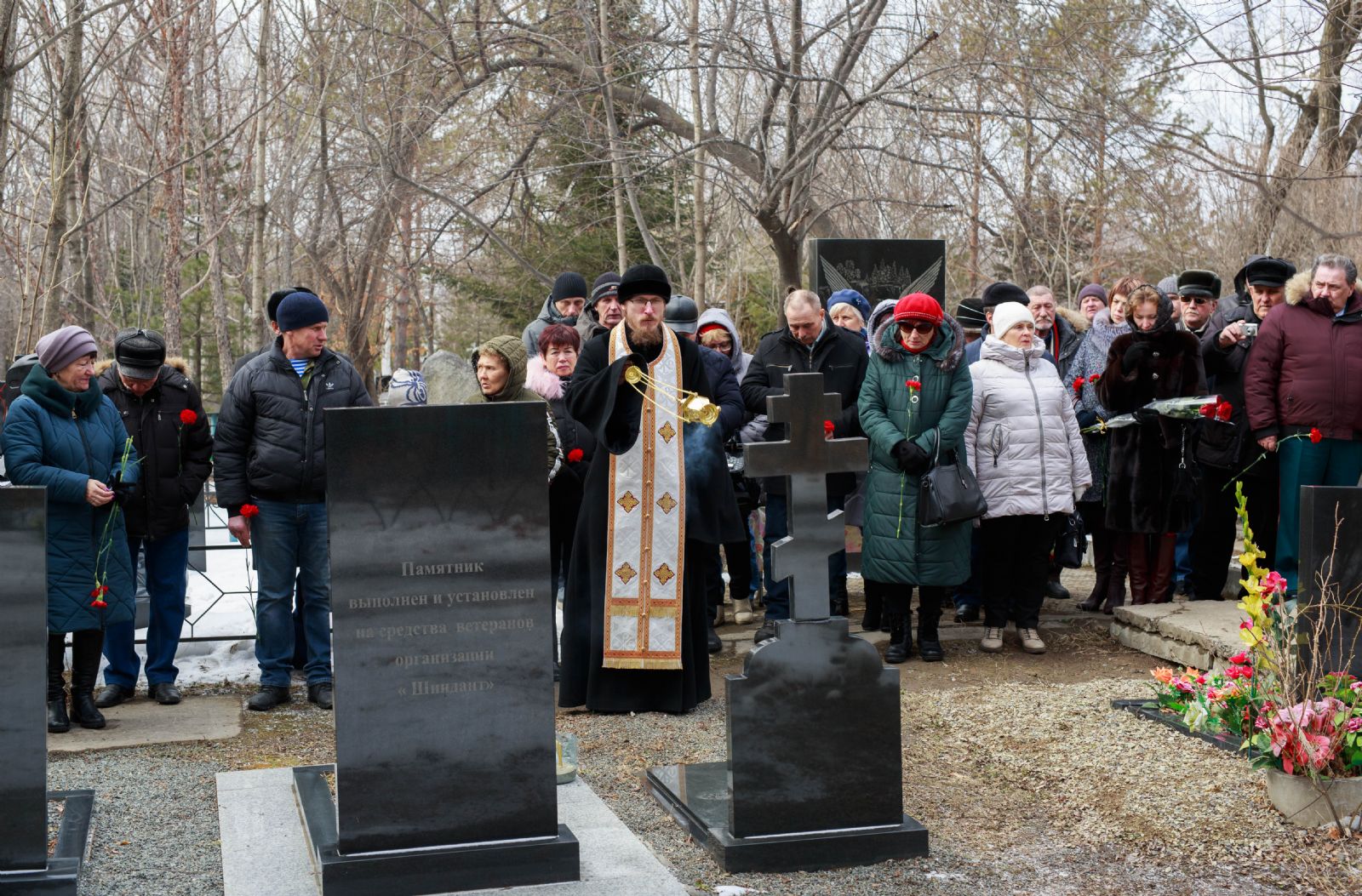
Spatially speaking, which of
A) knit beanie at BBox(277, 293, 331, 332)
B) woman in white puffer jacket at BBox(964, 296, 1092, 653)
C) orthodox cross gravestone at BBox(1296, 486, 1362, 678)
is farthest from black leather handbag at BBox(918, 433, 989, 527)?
knit beanie at BBox(277, 293, 331, 332)

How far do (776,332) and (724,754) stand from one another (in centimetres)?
319

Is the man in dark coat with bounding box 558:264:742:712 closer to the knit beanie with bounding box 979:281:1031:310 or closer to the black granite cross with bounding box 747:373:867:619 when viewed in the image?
the black granite cross with bounding box 747:373:867:619

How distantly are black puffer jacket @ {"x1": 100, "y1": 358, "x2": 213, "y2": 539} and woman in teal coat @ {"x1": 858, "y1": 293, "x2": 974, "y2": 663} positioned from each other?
3.60 m

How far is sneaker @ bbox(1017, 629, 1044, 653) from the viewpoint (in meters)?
8.22

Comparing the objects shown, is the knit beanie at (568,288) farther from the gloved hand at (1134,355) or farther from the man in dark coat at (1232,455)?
the man in dark coat at (1232,455)

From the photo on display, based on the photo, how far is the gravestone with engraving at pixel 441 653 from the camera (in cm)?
440

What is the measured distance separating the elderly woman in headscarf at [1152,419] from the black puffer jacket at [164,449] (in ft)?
17.6

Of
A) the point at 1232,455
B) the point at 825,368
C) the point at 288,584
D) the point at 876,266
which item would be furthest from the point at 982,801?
the point at 876,266

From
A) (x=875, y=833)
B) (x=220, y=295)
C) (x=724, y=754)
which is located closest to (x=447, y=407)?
(x=875, y=833)

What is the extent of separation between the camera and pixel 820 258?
1057 centimetres

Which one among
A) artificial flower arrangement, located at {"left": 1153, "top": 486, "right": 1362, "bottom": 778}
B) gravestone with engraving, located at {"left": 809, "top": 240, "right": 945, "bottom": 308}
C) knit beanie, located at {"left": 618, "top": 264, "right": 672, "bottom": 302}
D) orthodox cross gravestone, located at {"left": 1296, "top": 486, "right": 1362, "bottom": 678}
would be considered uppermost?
gravestone with engraving, located at {"left": 809, "top": 240, "right": 945, "bottom": 308}

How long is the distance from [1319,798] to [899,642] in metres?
A: 3.20

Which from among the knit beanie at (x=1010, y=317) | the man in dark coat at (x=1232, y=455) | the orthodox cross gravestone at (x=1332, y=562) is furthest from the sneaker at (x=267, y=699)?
the man in dark coat at (x=1232, y=455)

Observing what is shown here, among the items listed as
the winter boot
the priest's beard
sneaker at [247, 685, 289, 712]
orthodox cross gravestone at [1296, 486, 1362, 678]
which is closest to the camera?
orthodox cross gravestone at [1296, 486, 1362, 678]
